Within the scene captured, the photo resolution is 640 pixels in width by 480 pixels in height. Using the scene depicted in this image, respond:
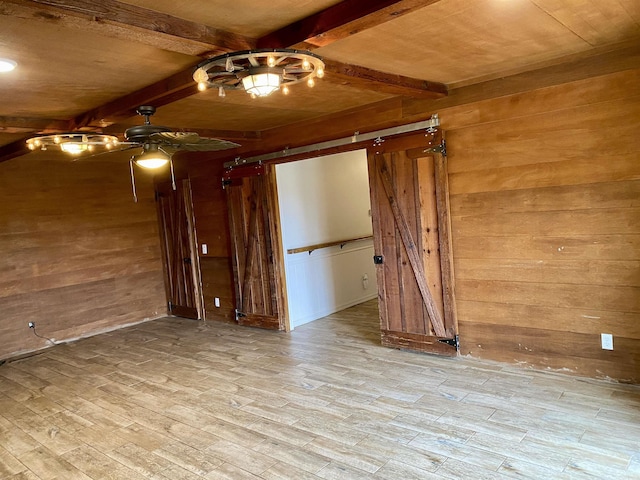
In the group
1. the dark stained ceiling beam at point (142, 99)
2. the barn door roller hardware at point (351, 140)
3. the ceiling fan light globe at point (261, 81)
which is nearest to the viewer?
the ceiling fan light globe at point (261, 81)

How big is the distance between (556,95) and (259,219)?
3.63 meters

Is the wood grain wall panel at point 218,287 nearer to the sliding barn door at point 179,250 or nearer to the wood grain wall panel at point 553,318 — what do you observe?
the sliding barn door at point 179,250

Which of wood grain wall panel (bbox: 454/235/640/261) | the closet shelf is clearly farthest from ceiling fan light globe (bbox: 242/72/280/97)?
the closet shelf

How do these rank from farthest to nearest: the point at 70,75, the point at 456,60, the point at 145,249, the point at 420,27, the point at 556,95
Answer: the point at 145,249 → the point at 556,95 → the point at 456,60 → the point at 70,75 → the point at 420,27

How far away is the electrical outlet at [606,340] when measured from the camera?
3.49 m

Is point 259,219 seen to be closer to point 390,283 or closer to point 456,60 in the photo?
point 390,283

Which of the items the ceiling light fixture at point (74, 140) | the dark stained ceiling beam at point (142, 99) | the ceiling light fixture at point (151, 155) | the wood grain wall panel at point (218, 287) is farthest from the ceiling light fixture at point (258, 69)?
the wood grain wall panel at point (218, 287)

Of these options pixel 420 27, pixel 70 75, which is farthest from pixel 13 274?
pixel 420 27

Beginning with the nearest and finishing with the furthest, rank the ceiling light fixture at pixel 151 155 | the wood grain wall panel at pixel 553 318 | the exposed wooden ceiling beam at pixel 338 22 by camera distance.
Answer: the exposed wooden ceiling beam at pixel 338 22 → the ceiling light fixture at pixel 151 155 → the wood grain wall panel at pixel 553 318

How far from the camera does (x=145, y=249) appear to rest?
722 cm

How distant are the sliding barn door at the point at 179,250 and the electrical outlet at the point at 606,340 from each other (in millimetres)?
5235

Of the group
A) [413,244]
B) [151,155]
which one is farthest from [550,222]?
[151,155]

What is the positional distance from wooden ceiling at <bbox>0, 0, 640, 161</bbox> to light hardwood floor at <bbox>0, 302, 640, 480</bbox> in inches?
95.7

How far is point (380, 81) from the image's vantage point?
3.43 m
